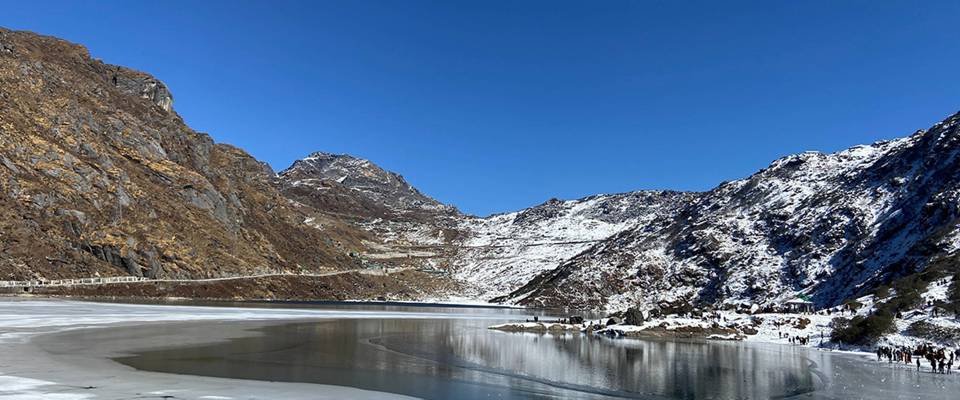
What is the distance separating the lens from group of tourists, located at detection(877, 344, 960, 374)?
34.7 meters

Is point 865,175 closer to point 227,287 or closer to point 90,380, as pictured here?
point 227,287

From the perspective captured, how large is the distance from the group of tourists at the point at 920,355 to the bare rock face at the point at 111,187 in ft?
310

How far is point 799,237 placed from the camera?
11612 cm

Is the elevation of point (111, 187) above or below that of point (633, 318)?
above

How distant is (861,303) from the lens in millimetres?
59469

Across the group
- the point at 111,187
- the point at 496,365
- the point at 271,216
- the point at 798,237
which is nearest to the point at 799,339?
the point at 496,365

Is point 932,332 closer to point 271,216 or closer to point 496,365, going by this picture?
point 496,365

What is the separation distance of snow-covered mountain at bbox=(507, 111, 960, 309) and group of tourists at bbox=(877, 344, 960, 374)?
123 ft

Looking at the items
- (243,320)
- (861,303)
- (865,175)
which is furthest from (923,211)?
(243,320)

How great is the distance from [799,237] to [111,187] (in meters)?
124

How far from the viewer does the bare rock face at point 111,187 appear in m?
89.3

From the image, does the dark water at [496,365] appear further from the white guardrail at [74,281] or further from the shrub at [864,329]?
the white guardrail at [74,281]

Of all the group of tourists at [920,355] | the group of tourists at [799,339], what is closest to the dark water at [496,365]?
the group of tourists at [799,339]

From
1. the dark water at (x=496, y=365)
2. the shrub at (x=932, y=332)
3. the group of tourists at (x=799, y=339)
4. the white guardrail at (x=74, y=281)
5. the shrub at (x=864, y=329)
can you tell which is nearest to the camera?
the dark water at (x=496, y=365)
